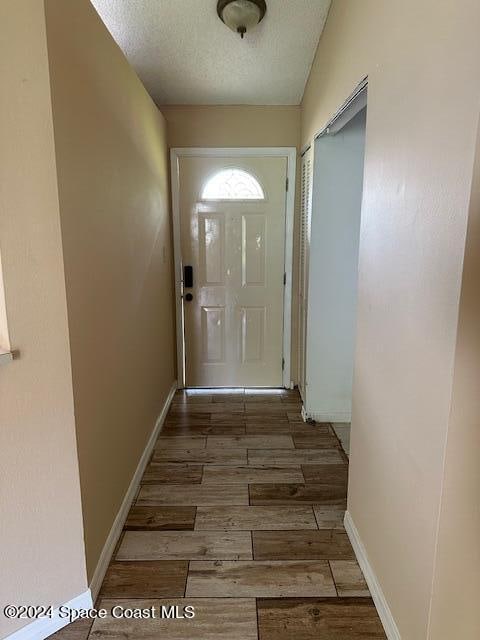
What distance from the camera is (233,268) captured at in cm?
329

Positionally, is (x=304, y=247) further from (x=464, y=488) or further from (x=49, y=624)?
(x=49, y=624)

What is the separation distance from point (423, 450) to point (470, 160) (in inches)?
29.0

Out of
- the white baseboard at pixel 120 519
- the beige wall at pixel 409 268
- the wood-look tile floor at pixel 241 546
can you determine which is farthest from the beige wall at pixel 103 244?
the beige wall at pixel 409 268

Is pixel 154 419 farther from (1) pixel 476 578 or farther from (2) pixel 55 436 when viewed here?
(1) pixel 476 578

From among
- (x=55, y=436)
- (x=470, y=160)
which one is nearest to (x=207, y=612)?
(x=55, y=436)

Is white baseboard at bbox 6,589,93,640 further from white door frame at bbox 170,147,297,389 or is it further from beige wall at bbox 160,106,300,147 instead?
beige wall at bbox 160,106,300,147

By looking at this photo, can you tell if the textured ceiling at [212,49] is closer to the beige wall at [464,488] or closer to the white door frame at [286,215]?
the white door frame at [286,215]

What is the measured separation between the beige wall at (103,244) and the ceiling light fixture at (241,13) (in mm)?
587

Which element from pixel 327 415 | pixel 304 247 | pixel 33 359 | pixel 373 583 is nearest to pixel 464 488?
pixel 373 583

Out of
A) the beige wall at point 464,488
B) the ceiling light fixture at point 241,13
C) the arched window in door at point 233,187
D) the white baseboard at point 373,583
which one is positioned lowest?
the white baseboard at point 373,583

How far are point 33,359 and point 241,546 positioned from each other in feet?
3.92

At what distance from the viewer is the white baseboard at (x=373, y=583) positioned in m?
1.30

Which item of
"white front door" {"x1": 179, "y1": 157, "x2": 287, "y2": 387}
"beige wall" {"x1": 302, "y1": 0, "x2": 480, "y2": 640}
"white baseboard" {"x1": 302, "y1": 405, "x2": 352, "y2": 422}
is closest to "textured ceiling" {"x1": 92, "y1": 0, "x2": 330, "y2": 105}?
"white front door" {"x1": 179, "y1": 157, "x2": 287, "y2": 387}

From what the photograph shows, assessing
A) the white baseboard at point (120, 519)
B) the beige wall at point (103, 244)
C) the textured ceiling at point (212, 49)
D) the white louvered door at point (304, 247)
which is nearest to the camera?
the beige wall at point (103, 244)
